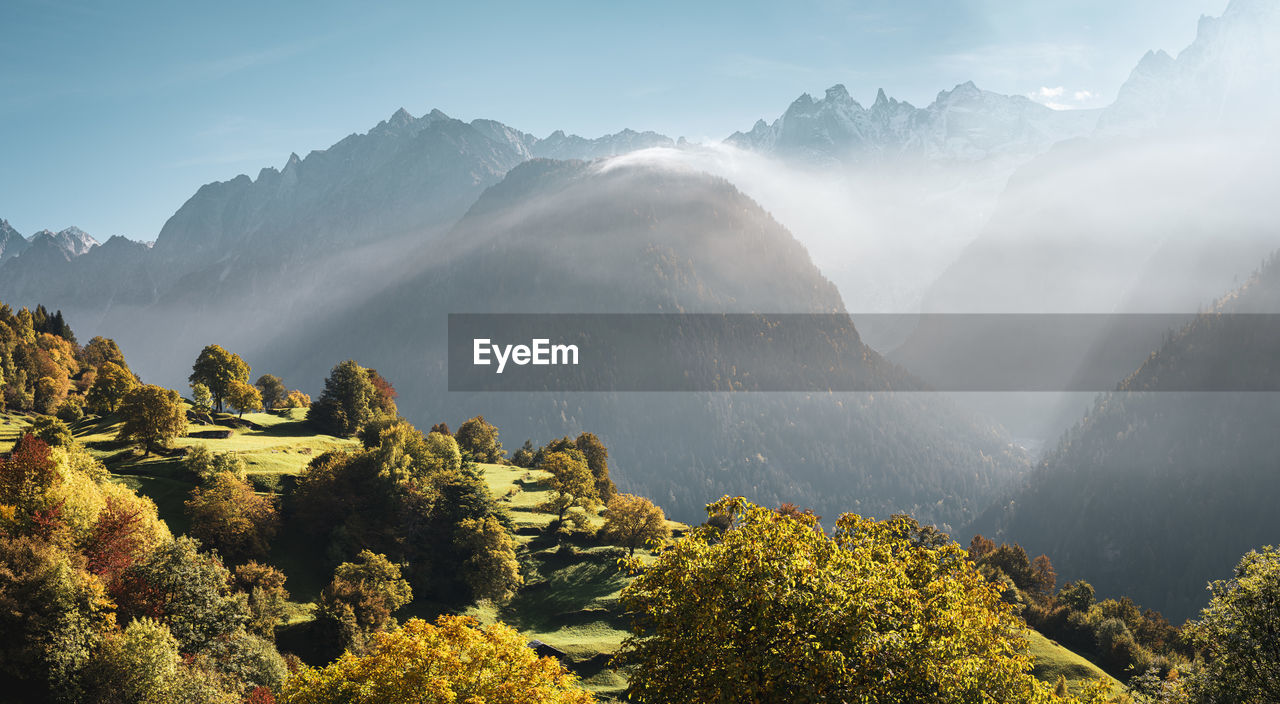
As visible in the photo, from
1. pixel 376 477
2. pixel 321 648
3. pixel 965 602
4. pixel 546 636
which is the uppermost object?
pixel 965 602

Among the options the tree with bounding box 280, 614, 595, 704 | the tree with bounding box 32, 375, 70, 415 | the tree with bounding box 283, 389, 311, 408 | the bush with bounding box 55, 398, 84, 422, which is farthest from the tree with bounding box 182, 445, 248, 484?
the tree with bounding box 283, 389, 311, 408

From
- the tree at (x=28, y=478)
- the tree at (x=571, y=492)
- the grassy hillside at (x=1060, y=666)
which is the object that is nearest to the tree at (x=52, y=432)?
the tree at (x=28, y=478)

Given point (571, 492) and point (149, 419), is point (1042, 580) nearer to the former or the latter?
point (571, 492)

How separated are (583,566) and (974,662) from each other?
7075cm

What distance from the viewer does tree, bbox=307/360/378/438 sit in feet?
370

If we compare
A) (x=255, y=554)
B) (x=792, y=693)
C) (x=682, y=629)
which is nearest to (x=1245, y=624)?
(x=792, y=693)

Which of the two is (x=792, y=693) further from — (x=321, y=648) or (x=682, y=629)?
(x=321, y=648)

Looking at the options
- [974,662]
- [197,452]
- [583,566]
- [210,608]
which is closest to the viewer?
[974,662]

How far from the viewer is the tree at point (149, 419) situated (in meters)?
76.7

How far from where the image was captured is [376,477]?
79938mm

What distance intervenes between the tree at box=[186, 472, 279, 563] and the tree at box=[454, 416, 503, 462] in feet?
224

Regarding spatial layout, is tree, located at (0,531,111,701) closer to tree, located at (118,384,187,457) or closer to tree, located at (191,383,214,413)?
tree, located at (118,384,187,457)

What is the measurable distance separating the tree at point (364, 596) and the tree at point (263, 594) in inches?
155

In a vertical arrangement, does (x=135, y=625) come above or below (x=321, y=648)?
above
